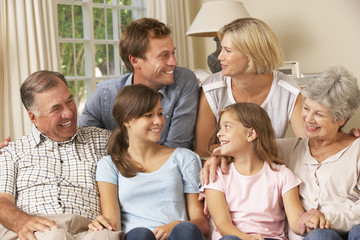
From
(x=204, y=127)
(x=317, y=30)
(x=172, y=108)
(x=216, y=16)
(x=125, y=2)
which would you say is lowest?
(x=204, y=127)

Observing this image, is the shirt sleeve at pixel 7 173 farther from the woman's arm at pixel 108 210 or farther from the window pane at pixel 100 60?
the window pane at pixel 100 60

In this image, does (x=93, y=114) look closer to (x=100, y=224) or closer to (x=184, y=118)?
(x=184, y=118)

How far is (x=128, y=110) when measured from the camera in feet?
6.60

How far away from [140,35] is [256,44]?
1.98 ft

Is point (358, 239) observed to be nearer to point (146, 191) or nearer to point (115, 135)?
point (146, 191)

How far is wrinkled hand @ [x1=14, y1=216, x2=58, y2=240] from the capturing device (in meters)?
1.75

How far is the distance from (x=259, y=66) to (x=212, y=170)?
0.63 meters

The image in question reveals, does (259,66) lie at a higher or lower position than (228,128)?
higher

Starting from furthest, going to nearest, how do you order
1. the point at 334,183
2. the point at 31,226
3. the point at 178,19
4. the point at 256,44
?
the point at 178,19 < the point at 256,44 < the point at 334,183 < the point at 31,226

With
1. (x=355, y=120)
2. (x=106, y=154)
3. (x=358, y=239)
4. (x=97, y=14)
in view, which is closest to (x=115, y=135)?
(x=106, y=154)

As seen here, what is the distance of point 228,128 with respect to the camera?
1960 millimetres

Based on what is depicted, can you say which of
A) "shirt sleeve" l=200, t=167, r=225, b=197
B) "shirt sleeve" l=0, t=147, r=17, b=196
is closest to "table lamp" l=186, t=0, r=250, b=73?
"shirt sleeve" l=200, t=167, r=225, b=197

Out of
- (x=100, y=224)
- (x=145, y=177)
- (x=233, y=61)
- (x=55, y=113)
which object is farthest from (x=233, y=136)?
(x=55, y=113)

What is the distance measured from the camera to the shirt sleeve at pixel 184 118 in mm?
2436
